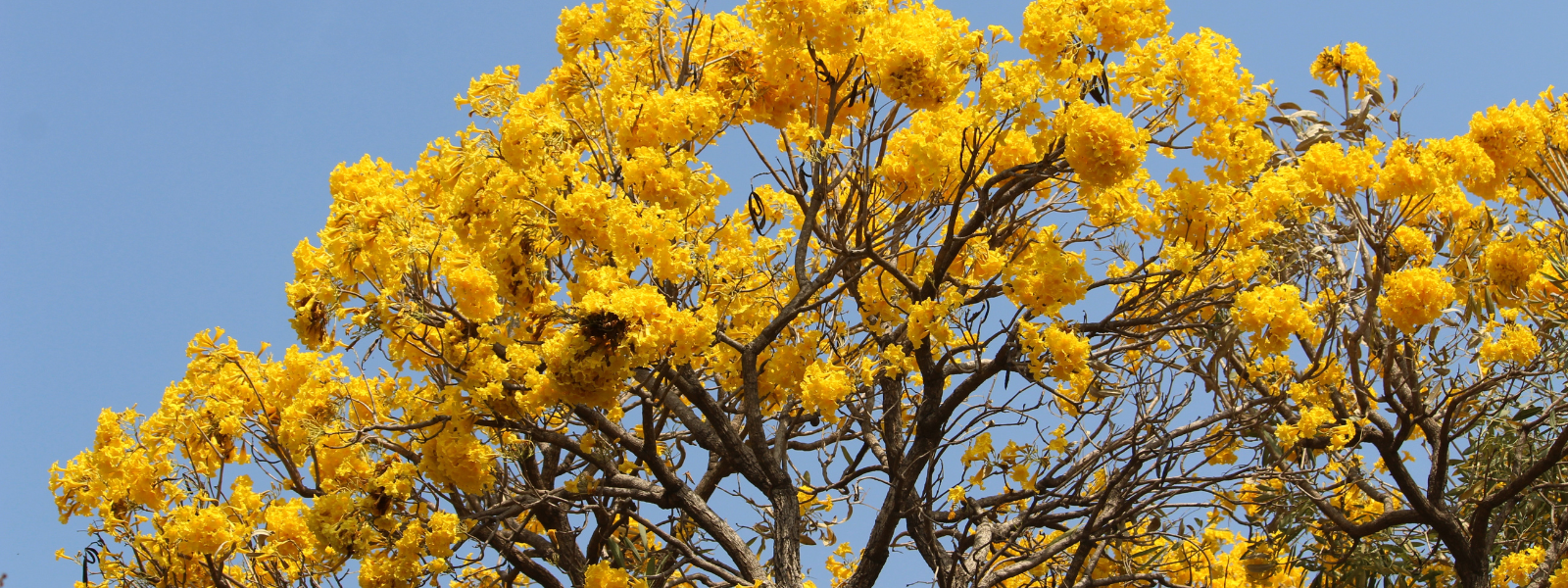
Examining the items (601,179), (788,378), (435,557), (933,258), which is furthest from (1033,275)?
(435,557)

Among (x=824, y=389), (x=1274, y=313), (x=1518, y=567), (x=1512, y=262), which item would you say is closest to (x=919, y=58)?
(x=824, y=389)

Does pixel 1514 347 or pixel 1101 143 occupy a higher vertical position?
pixel 1514 347

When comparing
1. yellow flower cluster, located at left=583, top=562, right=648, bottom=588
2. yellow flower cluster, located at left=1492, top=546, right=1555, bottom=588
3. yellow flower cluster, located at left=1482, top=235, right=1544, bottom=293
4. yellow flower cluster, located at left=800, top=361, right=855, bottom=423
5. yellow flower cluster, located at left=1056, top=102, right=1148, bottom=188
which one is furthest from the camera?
yellow flower cluster, located at left=1482, top=235, right=1544, bottom=293

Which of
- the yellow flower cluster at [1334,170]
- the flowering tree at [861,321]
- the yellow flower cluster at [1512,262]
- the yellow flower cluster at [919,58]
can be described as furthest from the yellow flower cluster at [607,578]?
the yellow flower cluster at [1512,262]

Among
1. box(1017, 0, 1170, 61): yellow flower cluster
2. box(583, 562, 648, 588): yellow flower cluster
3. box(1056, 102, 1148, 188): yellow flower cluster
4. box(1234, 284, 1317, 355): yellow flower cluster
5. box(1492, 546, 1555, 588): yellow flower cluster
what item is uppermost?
box(1017, 0, 1170, 61): yellow flower cluster

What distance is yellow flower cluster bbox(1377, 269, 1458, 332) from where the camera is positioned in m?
5.70

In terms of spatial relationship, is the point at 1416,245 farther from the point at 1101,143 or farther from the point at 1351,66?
the point at 1101,143

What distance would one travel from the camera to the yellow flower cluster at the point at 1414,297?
5703mm

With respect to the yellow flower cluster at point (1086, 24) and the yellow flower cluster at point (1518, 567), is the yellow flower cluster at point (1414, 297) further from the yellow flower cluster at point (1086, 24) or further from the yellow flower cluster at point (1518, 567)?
the yellow flower cluster at point (1086, 24)

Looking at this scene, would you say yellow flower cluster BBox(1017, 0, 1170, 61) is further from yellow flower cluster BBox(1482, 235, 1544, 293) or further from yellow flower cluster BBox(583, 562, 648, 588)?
yellow flower cluster BBox(1482, 235, 1544, 293)

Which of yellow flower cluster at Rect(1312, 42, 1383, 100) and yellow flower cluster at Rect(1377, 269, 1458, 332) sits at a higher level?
yellow flower cluster at Rect(1312, 42, 1383, 100)

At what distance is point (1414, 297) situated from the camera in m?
5.77

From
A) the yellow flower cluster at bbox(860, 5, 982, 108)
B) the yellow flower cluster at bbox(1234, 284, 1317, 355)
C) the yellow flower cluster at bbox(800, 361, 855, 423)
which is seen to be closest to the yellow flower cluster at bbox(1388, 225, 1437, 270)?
the yellow flower cluster at bbox(1234, 284, 1317, 355)

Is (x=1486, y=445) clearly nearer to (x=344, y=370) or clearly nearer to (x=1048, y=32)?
(x=1048, y=32)
